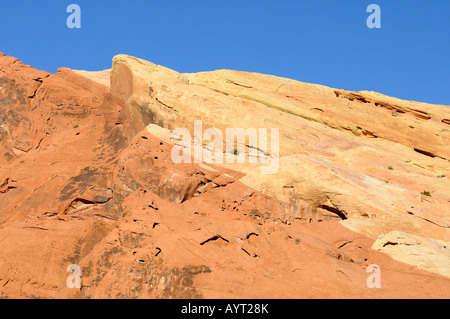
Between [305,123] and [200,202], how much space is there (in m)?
9.05

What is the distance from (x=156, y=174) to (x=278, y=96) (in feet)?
35.8

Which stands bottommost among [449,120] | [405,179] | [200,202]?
[200,202]

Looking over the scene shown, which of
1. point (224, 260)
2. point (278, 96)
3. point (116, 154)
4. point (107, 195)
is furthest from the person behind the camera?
point (278, 96)

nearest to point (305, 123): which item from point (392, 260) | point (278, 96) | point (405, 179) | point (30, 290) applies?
point (278, 96)

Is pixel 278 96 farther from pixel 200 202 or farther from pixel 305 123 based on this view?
pixel 200 202

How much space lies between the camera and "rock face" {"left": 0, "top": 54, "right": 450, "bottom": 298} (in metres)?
20.1

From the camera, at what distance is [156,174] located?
25.4m

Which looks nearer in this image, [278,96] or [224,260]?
[224,260]

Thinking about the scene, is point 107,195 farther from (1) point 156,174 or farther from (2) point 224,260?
(2) point 224,260

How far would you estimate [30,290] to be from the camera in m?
21.6

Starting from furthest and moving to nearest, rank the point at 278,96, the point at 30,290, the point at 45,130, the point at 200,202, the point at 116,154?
1. the point at 278,96
2. the point at 45,130
3. the point at 116,154
4. the point at 200,202
5. the point at 30,290

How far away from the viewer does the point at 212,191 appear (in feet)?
82.3

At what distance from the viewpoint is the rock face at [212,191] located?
20.1 metres

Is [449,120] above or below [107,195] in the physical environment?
above
